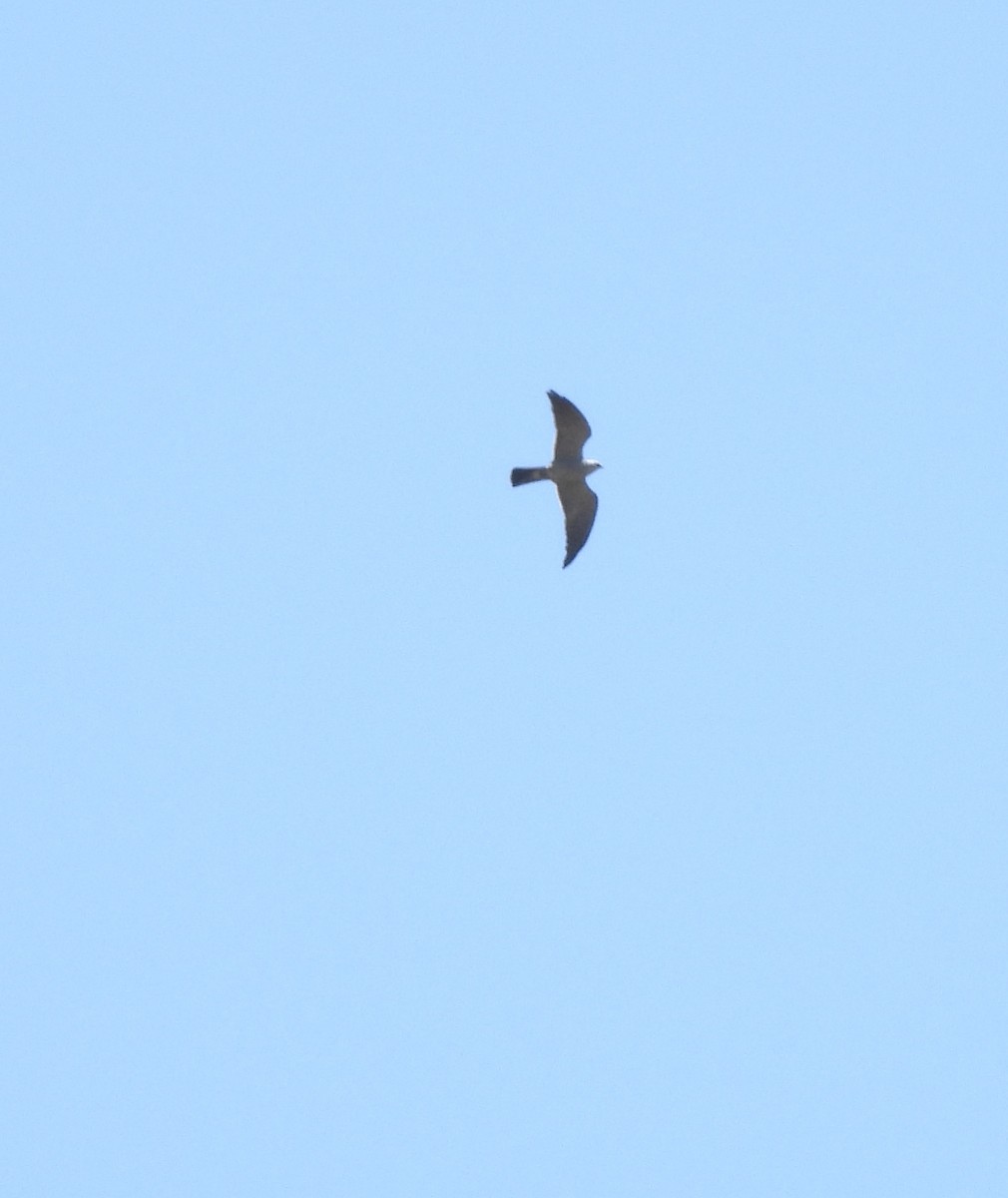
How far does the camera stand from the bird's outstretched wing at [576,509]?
55.8 meters

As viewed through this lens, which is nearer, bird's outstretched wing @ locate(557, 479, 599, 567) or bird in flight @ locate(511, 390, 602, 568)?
bird in flight @ locate(511, 390, 602, 568)

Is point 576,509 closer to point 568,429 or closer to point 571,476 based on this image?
point 571,476

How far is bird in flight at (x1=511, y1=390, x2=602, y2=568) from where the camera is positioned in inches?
2175

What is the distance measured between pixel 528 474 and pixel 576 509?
863mm

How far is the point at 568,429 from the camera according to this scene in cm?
5519

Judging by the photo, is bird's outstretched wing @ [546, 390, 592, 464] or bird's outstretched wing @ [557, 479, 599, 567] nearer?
bird's outstretched wing @ [546, 390, 592, 464]

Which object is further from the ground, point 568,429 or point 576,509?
point 568,429

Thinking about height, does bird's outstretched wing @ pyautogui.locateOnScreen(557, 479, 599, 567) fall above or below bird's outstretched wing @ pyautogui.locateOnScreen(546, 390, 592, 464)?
below

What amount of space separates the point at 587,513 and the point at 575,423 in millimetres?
1512

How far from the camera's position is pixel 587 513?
55969 millimetres

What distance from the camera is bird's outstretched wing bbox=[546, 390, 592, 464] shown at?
55.1 meters

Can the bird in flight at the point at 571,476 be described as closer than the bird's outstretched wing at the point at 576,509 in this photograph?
Yes

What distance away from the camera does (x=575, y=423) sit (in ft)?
181

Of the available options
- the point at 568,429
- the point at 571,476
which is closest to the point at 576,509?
the point at 571,476
